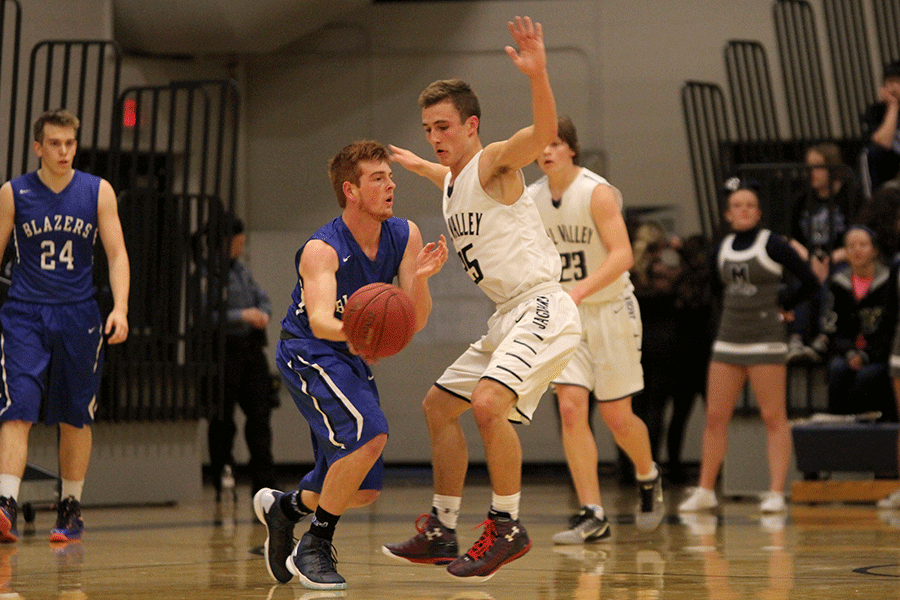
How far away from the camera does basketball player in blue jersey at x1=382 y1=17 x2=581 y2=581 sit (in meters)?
4.21

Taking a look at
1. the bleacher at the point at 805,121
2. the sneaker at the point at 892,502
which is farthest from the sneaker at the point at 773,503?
the bleacher at the point at 805,121

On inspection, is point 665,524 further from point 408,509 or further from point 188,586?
point 188,586

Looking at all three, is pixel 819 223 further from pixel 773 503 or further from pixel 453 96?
pixel 453 96

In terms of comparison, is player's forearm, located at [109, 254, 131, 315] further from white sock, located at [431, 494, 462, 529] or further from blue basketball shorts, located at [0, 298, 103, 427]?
white sock, located at [431, 494, 462, 529]

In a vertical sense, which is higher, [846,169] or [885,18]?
[885,18]

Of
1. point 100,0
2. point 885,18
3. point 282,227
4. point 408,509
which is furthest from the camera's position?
point 282,227

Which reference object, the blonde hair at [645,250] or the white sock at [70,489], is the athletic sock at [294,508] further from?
the blonde hair at [645,250]

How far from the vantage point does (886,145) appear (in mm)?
9539

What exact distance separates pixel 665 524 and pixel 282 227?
614 cm

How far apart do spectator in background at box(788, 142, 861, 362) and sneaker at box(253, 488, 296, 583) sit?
5.20 meters

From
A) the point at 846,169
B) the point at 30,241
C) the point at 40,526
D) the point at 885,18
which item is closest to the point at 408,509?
the point at 40,526

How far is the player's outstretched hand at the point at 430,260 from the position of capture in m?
4.02

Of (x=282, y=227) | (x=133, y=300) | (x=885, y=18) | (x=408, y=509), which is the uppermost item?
(x=885, y=18)

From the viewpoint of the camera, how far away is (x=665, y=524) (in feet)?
21.4
